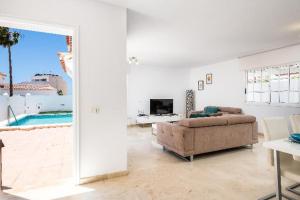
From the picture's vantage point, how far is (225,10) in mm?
2891

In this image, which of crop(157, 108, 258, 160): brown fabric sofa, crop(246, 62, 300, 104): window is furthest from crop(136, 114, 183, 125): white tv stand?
crop(246, 62, 300, 104): window

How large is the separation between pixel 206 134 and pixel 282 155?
1.50m

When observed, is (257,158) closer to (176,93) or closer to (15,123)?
(176,93)

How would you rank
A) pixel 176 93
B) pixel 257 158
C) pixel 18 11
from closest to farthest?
pixel 18 11 < pixel 257 158 < pixel 176 93

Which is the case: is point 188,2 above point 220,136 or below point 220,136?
above

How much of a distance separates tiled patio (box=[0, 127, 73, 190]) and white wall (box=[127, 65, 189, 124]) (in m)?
2.93

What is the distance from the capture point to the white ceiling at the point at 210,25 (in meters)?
2.73

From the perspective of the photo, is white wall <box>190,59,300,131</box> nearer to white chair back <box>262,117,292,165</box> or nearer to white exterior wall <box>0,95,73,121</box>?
white chair back <box>262,117,292,165</box>

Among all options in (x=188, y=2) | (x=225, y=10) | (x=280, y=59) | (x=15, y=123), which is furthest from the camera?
(x=15, y=123)

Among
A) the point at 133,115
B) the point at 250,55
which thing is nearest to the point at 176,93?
the point at 133,115

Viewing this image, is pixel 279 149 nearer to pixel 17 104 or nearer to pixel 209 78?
pixel 209 78

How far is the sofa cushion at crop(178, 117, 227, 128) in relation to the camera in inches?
132

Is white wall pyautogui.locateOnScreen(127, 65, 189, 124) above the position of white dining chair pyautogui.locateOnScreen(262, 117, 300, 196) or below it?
above

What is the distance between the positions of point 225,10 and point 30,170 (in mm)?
4109
